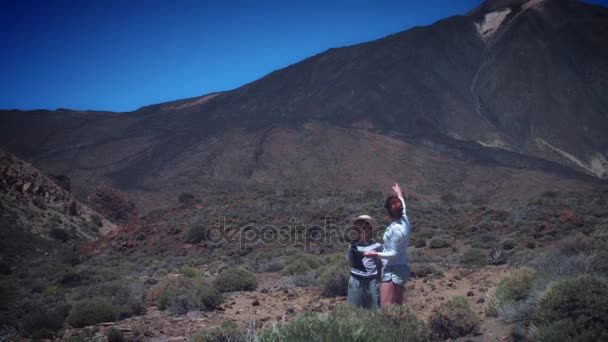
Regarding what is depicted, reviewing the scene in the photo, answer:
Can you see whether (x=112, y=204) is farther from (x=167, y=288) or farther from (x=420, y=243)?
(x=167, y=288)

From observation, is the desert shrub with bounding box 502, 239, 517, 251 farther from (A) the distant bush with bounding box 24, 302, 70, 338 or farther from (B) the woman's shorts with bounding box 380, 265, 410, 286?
(A) the distant bush with bounding box 24, 302, 70, 338

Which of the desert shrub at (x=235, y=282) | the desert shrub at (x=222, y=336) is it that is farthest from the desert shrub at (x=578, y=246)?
the desert shrub at (x=222, y=336)

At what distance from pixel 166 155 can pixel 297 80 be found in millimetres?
26739

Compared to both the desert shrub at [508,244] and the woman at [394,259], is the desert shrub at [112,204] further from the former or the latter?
the woman at [394,259]

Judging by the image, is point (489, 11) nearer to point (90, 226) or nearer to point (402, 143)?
point (402, 143)

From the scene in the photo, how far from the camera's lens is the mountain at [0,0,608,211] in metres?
43.4

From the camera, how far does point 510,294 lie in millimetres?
6004

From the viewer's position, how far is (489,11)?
247 feet

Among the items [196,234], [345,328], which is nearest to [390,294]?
[345,328]

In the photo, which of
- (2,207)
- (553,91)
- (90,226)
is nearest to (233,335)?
(2,207)

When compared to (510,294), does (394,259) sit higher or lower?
higher

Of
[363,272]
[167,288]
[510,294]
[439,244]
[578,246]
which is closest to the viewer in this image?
[363,272]

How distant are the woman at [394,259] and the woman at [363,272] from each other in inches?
8.6

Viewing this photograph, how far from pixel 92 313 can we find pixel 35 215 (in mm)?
20560
